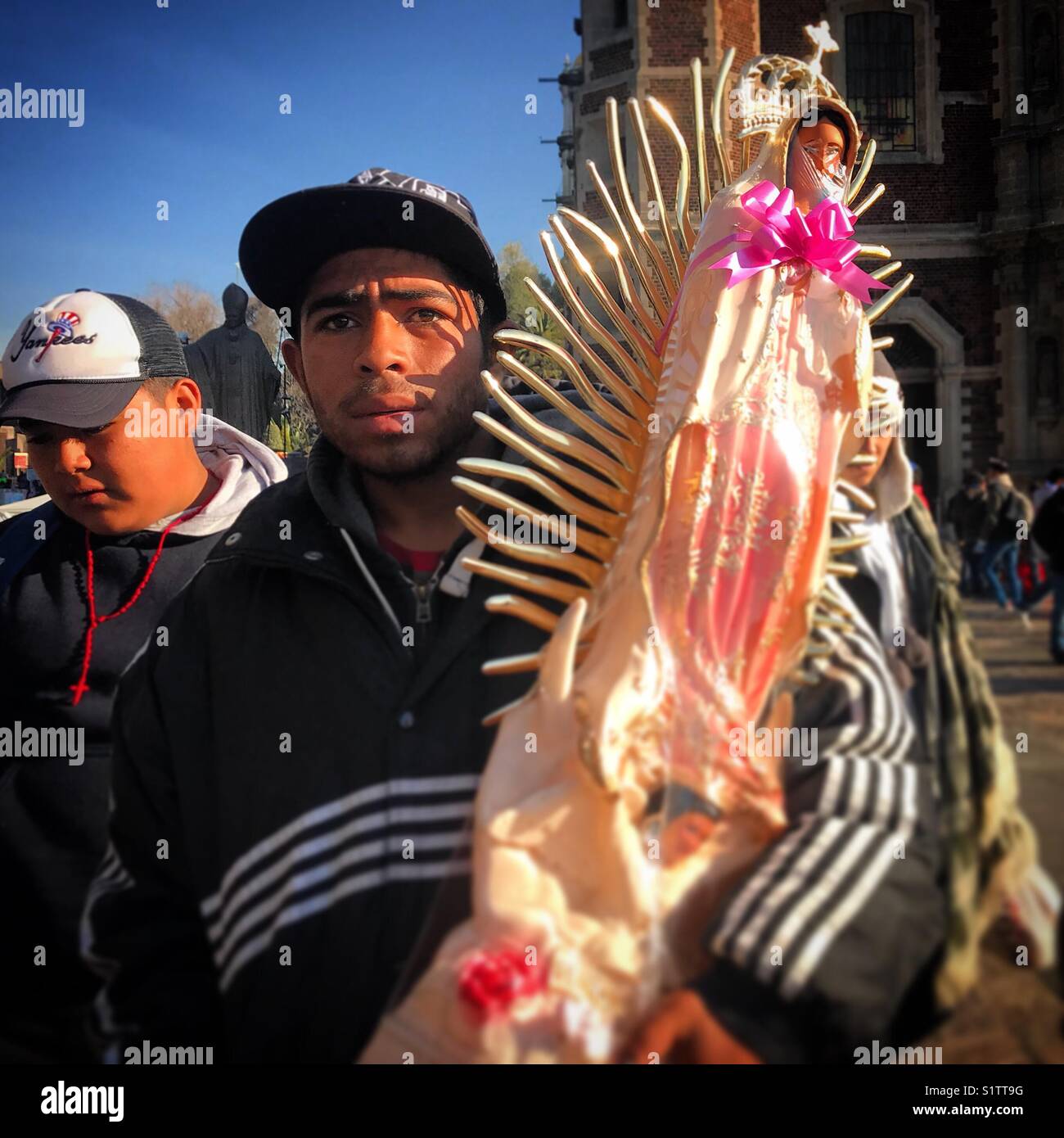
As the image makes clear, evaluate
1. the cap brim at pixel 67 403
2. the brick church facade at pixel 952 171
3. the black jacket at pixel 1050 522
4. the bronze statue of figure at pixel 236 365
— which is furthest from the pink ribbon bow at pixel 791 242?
the brick church facade at pixel 952 171

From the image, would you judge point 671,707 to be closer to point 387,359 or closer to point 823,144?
point 387,359

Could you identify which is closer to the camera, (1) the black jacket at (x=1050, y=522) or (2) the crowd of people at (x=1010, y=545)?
(2) the crowd of people at (x=1010, y=545)

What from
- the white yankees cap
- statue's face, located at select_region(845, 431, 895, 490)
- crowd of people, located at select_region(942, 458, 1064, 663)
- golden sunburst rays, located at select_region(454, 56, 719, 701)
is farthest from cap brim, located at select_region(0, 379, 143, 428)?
crowd of people, located at select_region(942, 458, 1064, 663)

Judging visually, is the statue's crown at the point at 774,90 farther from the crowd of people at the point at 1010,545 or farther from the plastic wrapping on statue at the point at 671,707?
the crowd of people at the point at 1010,545

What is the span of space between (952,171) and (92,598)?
5875mm

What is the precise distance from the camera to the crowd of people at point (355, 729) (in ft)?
3.37

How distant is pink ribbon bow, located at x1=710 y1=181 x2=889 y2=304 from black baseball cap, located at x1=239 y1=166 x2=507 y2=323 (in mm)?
480

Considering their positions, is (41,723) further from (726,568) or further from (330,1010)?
(726,568)

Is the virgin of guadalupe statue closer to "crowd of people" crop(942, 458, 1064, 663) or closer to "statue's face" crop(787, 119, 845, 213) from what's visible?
"statue's face" crop(787, 119, 845, 213)

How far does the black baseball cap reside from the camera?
4.81 ft

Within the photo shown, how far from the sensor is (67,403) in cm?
176

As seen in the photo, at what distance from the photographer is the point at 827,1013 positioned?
1.00 m

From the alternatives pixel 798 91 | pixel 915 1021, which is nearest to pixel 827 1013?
pixel 915 1021

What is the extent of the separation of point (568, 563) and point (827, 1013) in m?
0.63
